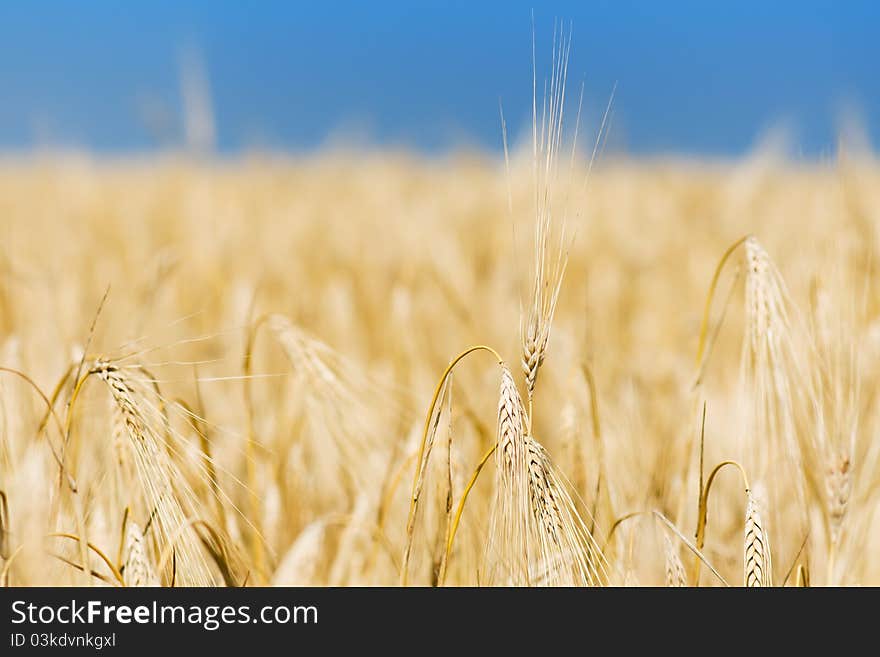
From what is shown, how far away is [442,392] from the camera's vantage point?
0.90 m

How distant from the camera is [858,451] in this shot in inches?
59.4

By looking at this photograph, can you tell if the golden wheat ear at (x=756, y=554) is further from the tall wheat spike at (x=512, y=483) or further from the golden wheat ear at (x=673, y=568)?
the tall wheat spike at (x=512, y=483)

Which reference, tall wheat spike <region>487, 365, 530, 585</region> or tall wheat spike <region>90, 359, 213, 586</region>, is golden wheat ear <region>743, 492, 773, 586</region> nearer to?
tall wheat spike <region>487, 365, 530, 585</region>

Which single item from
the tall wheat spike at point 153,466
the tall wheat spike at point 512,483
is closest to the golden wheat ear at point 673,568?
the tall wheat spike at point 512,483

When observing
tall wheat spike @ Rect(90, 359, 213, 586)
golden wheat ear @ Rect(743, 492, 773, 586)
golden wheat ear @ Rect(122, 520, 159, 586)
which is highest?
tall wheat spike @ Rect(90, 359, 213, 586)

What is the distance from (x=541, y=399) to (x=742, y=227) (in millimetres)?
2254

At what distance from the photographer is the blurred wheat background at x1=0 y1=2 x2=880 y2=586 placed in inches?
34.9

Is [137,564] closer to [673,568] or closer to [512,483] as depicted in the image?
[512,483]

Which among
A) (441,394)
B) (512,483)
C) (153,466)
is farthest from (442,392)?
(153,466)

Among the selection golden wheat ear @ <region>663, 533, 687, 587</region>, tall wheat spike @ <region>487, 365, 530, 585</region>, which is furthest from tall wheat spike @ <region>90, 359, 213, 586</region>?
golden wheat ear @ <region>663, 533, 687, 587</region>

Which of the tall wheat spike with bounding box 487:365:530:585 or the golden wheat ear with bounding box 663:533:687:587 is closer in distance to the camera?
the tall wheat spike with bounding box 487:365:530:585

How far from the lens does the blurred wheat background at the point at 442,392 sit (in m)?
0.89

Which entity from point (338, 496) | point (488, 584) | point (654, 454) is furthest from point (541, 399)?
point (488, 584)
